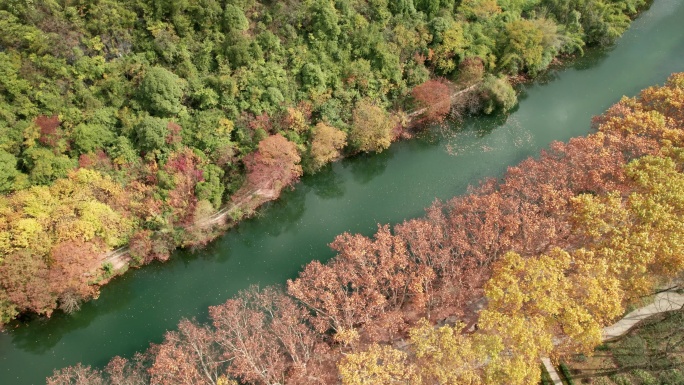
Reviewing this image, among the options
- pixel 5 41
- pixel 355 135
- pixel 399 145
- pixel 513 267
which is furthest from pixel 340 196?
pixel 5 41

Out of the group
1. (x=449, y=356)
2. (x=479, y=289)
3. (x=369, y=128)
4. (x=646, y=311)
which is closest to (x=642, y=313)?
(x=646, y=311)

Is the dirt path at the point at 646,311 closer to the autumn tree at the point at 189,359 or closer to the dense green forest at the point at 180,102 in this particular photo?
the dense green forest at the point at 180,102

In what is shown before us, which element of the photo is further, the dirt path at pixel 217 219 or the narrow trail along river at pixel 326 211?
the dirt path at pixel 217 219

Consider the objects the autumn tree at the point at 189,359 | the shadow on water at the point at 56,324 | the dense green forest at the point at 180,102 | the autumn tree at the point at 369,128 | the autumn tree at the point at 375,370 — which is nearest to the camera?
the autumn tree at the point at 375,370

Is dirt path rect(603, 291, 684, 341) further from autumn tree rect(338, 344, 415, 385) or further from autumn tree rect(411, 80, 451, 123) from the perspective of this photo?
autumn tree rect(411, 80, 451, 123)

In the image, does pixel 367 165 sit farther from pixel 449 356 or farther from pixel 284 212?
pixel 449 356

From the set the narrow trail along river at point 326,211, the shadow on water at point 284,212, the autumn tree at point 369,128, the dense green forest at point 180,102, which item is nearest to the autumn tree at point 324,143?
the dense green forest at point 180,102
